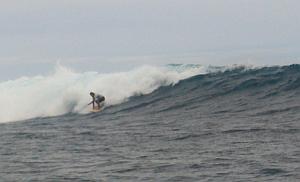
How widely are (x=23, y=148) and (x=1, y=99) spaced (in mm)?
29088

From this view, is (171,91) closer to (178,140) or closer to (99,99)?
(99,99)

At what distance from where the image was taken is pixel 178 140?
65.9ft

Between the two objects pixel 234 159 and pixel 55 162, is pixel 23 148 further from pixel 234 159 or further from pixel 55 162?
pixel 234 159

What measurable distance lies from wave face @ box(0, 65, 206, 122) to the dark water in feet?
13.1

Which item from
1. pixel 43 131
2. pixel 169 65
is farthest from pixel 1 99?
pixel 43 131

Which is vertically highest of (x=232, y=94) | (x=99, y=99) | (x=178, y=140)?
(x=99, y=99)

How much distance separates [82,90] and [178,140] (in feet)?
76.3

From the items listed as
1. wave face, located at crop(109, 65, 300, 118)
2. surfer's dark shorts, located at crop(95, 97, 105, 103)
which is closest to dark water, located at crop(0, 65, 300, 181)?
wave face, located at crop(109, 65, 300, 118)

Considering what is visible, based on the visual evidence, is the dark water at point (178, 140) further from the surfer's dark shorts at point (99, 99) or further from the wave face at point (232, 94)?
the surfer's dark shorts at point (99, 99)

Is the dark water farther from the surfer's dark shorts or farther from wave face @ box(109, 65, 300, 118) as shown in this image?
the surfer's dark shorts

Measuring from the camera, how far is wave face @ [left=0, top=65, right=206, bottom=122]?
38844 mm

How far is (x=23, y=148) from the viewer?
2130cm

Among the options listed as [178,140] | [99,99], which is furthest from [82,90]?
[178,140]

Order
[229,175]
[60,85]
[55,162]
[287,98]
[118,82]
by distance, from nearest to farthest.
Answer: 1. [229,175]
2. [55,162]
3. [287,98]
4. [118,82]
5. [60,85]
